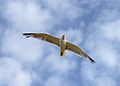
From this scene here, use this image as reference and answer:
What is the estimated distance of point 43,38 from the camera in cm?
7119

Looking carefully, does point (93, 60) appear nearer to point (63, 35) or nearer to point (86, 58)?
point (86, 58)

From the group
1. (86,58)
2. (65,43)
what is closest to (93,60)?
(86,58)

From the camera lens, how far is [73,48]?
7075cm

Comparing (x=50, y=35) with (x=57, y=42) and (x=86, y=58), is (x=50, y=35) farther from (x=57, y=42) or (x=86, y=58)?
(x=86, y=58)

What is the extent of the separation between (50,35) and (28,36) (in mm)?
3269

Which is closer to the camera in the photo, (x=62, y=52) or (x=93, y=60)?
(x=62, y=52)

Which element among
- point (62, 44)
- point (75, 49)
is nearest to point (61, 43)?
point (62, 44)

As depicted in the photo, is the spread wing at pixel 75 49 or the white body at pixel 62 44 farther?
the spread wing at pixel 75 49

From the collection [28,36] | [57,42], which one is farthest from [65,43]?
[28,36]

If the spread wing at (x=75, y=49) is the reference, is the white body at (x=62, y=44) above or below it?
below

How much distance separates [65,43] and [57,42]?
3.73 feet

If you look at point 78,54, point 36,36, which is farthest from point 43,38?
point 78,54

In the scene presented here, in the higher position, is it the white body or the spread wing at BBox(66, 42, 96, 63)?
the spread wing at BBox(66, 42, 96, 63)

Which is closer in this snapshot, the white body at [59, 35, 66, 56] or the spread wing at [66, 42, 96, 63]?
the white body at [59, 35, 66, 56]
